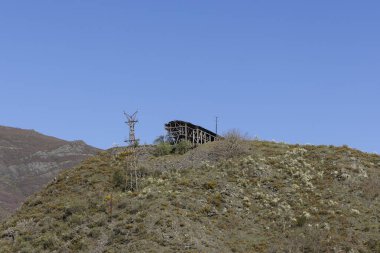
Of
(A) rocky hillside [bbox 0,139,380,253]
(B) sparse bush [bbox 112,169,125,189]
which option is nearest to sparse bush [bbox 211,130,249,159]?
(A) rocky hillside [bbox 0,139,380,253]

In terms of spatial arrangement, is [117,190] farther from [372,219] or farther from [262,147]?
[372,219]

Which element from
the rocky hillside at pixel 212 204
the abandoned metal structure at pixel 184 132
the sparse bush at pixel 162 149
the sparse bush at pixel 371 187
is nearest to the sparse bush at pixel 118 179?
the rocky hillside at pixel 212 204

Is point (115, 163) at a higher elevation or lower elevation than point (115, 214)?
higher

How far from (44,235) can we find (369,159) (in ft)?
117

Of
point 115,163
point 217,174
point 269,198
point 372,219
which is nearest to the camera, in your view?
point 372,219

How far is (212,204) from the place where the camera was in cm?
4828

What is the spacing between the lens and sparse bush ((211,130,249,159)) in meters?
60.1

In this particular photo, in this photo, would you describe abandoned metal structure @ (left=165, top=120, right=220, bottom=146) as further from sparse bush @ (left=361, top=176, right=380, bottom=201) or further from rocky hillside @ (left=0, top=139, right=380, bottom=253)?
sparse bush @ (left=361, top=176, right=380, bottom=201)

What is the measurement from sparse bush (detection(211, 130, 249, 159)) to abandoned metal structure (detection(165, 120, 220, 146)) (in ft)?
21.3

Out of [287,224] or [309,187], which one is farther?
[309,187]

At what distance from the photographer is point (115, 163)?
196 ft

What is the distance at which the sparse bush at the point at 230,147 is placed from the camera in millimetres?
60094

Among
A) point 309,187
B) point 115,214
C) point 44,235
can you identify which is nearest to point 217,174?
point 309,187

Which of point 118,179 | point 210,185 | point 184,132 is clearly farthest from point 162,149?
point 210,185
